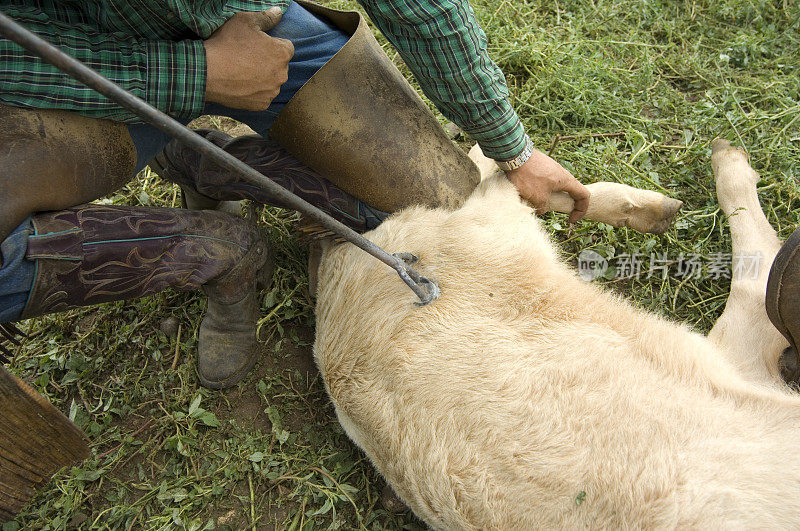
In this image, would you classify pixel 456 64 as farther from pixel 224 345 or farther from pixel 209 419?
pixel 209 419

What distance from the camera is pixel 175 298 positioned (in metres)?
3.06

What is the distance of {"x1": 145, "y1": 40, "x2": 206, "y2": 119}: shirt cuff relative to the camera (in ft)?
6.58

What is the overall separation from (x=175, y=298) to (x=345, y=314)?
123 centimetres

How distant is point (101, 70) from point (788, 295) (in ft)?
8.07

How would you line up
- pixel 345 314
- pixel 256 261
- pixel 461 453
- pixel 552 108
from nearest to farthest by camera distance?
pixel 461 453 → pixel 345 314 → pixel 256 261 → pixel 552 108

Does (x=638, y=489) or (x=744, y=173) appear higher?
(x=744, y=173)

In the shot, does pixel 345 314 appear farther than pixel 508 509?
Yes

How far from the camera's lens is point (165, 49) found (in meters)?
2.01

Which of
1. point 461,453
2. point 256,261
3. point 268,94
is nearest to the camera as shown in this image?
point 461,453

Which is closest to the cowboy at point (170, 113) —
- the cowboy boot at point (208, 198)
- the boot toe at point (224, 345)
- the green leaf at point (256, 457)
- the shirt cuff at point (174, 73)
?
the shirt cuff at point (174, 73)

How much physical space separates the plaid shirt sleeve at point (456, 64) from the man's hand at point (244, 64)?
1.28 ft

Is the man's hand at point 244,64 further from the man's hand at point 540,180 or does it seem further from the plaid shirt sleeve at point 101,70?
the man's hand at point 540,180

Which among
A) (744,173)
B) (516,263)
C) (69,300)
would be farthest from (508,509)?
(744,173)

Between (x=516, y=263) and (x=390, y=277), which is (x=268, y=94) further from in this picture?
(x=516, y=263)
